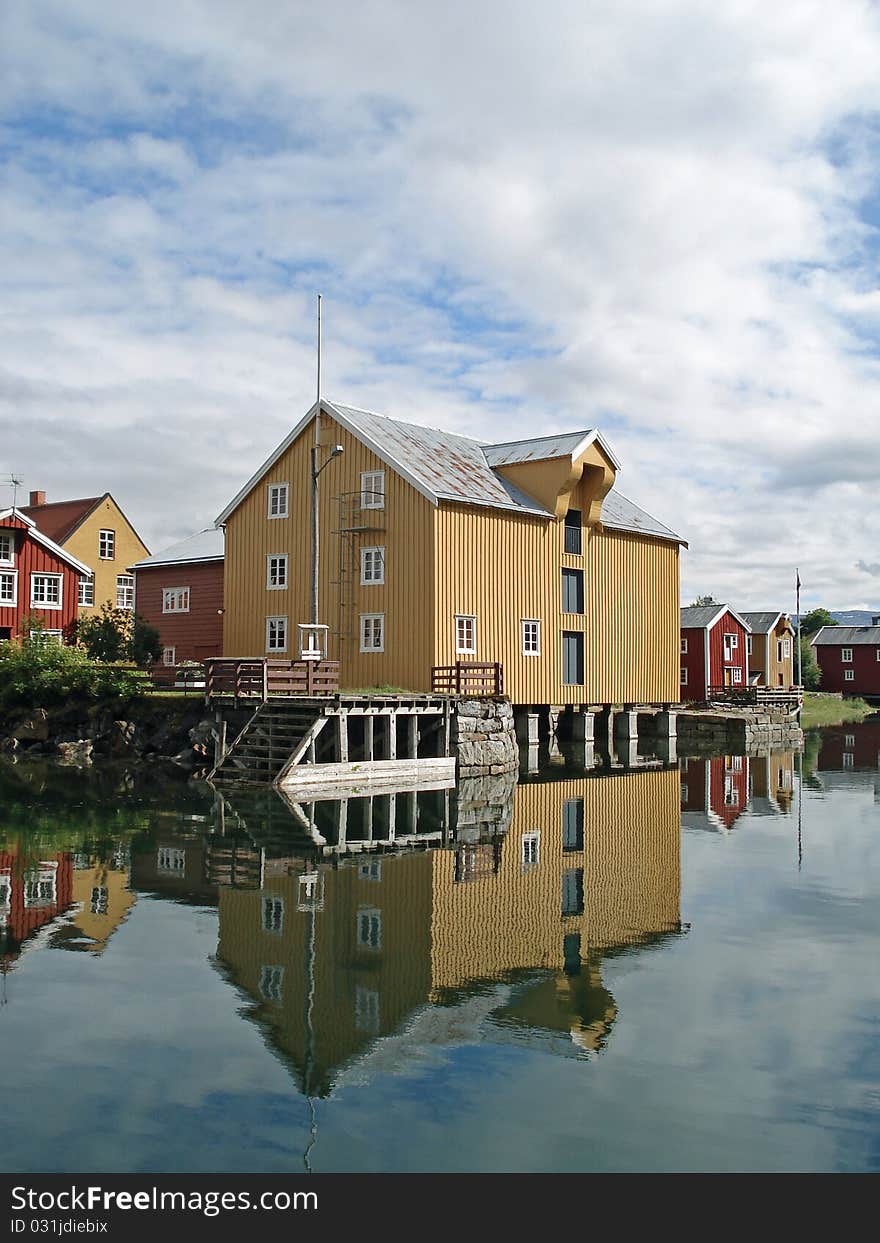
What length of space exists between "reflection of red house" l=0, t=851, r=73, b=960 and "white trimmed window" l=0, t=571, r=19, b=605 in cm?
3072

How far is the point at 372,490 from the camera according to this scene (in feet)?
111

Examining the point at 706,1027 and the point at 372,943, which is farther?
the point at 372,943

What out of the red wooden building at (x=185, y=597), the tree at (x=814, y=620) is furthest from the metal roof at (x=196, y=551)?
the tree at (x=814, y=620)

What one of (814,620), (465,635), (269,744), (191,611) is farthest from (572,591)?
(814,620)

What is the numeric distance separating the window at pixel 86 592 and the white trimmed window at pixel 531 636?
25518 millimetres

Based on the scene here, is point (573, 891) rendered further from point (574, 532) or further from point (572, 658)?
point (574, 532)

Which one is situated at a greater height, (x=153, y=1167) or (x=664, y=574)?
(x=664, y=574)

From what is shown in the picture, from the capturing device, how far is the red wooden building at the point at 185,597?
4209cm

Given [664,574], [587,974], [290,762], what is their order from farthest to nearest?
[664,574] < [290,762] < [587,974]

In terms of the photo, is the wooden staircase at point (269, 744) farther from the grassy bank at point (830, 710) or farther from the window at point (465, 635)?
the grassy bank at point (830, 710)

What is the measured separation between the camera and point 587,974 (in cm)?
1066
